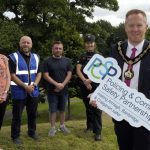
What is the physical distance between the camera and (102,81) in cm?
515

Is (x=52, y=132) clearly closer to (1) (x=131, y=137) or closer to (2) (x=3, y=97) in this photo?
(2) (x=3, y=97)

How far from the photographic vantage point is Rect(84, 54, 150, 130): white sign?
488 centimetres

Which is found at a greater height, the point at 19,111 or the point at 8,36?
the point at 8,36

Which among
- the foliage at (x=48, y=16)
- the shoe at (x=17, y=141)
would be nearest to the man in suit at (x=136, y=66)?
the shoe at (x=17, y=141)

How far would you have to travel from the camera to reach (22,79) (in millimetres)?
8180

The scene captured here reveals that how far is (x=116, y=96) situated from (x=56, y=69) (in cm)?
396

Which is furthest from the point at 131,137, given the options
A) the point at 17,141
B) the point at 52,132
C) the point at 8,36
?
the point at 8,36

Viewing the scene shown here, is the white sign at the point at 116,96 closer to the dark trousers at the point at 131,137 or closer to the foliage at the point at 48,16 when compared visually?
the dark trousers at the point at 131,137

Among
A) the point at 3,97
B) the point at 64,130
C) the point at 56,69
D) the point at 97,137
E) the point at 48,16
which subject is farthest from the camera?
the point at 48,16

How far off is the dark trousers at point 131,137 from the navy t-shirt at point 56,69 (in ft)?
12.9

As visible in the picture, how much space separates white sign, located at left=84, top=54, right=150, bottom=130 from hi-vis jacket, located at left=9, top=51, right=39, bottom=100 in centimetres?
307

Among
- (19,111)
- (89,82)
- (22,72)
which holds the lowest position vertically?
(19,111)

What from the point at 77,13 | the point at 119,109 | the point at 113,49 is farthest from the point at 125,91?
the point at 77,13

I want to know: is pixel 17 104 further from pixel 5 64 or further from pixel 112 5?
pixel 112 5
